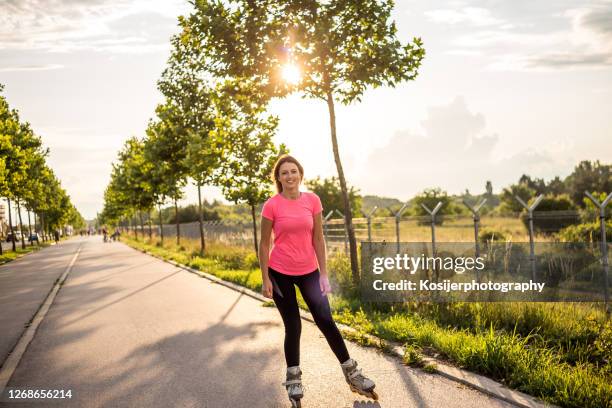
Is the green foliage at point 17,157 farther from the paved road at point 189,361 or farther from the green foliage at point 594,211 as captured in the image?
the green foliage at point 594,211

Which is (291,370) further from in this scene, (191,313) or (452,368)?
(191,313)

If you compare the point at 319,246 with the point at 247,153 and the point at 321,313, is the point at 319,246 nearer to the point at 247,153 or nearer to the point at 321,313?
the point at 321,313

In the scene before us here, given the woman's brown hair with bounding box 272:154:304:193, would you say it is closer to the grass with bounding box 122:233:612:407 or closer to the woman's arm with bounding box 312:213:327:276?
the woman's arm with bounding box 312:213:327:276

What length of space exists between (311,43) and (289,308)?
6.05 metres

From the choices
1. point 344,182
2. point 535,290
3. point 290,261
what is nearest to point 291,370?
point 290,261

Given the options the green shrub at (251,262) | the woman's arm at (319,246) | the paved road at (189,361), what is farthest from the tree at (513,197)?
the woman's arm at (319,246)

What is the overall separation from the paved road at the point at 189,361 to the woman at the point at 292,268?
41 centimetres

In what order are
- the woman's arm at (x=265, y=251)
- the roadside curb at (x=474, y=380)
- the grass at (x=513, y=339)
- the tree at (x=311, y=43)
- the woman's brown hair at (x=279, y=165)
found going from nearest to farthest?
the roadside curb at (x=474, y=380)
the grass at (x=513, y=339)
the woman's arm at (x=265, y=251)
the woman's brown hair at (x=279, y=165)
the tree at (x=311, y=43)

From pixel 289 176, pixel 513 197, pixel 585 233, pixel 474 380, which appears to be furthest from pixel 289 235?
pixel 513 197

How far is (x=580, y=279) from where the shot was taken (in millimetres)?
10648

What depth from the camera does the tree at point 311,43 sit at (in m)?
9.20

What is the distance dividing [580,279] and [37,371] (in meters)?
9.57

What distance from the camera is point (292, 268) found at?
4465mm

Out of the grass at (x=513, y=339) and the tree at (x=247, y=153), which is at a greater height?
the tree at (x=247, y=153)
